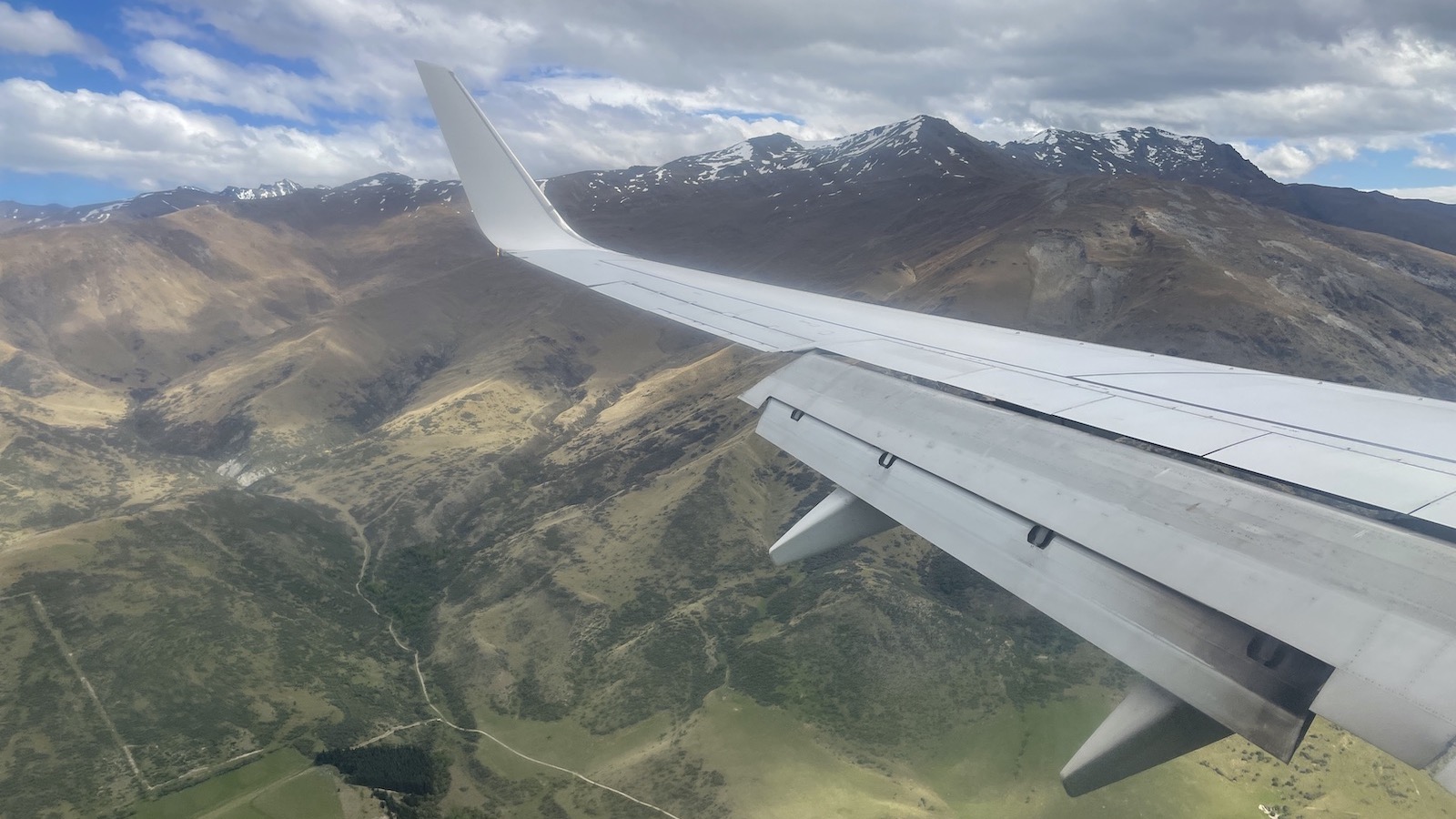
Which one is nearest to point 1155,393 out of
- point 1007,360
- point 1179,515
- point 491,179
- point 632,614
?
point 1007,360

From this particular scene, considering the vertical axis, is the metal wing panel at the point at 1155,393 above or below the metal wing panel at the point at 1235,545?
above

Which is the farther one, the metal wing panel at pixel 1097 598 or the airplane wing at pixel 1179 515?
the metal wing panel at pixel 1097 598

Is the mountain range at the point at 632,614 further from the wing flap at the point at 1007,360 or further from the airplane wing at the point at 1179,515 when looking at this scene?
the airplane wing at the point at 1179,515

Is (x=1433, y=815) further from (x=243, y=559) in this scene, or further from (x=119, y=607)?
(x=243, y=559)

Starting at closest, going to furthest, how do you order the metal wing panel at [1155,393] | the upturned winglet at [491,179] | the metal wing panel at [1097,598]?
the metal wing panel at [1097,598]
the metal wing panel at [1155,393]
the upturned winglet at [491,179]

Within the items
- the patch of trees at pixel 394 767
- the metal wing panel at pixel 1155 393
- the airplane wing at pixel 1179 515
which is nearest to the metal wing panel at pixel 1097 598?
the airplane wing at pixel 1179 515

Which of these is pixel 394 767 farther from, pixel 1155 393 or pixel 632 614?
pixel 1155 393
